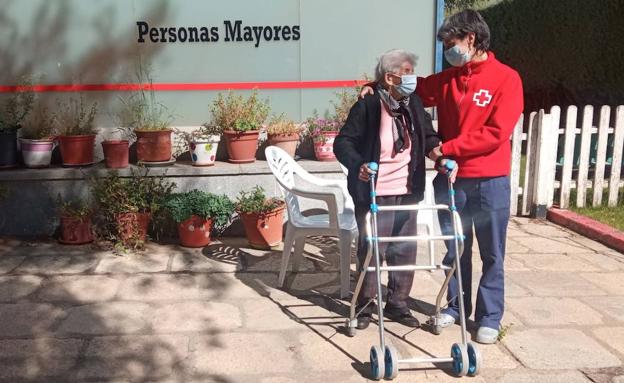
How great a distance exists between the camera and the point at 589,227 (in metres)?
6.71

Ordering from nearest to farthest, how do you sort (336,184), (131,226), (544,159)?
(336,184) < (131,226) < (544,159)

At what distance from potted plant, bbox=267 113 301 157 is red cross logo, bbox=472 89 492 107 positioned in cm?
307

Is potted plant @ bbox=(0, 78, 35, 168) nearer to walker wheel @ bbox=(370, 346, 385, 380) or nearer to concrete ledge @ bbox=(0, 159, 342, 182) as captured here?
concrete ledge @ bbox=(0, 159, 342, 182)

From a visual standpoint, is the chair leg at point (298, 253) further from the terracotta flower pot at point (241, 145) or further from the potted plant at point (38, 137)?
the potted plant at point (38, 137)

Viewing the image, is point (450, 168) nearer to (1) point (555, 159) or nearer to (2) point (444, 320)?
(2) point (444, 320)

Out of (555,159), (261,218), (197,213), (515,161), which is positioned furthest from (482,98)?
(555,159)

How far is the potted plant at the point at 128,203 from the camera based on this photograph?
5906 millimetres

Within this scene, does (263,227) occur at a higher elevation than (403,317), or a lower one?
higher

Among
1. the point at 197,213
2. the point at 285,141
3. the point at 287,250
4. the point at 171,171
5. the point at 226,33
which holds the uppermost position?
the point at 226,33

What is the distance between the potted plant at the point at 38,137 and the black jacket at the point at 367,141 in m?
3.66

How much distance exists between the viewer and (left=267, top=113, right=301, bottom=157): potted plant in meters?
6.61

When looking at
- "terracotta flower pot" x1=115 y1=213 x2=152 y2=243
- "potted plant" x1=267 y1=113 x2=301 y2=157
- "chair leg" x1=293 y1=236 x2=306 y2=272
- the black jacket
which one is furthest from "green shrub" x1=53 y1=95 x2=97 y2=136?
the black jacket

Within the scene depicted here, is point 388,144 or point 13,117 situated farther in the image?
point 13,117

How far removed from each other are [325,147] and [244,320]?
8.78 feet
